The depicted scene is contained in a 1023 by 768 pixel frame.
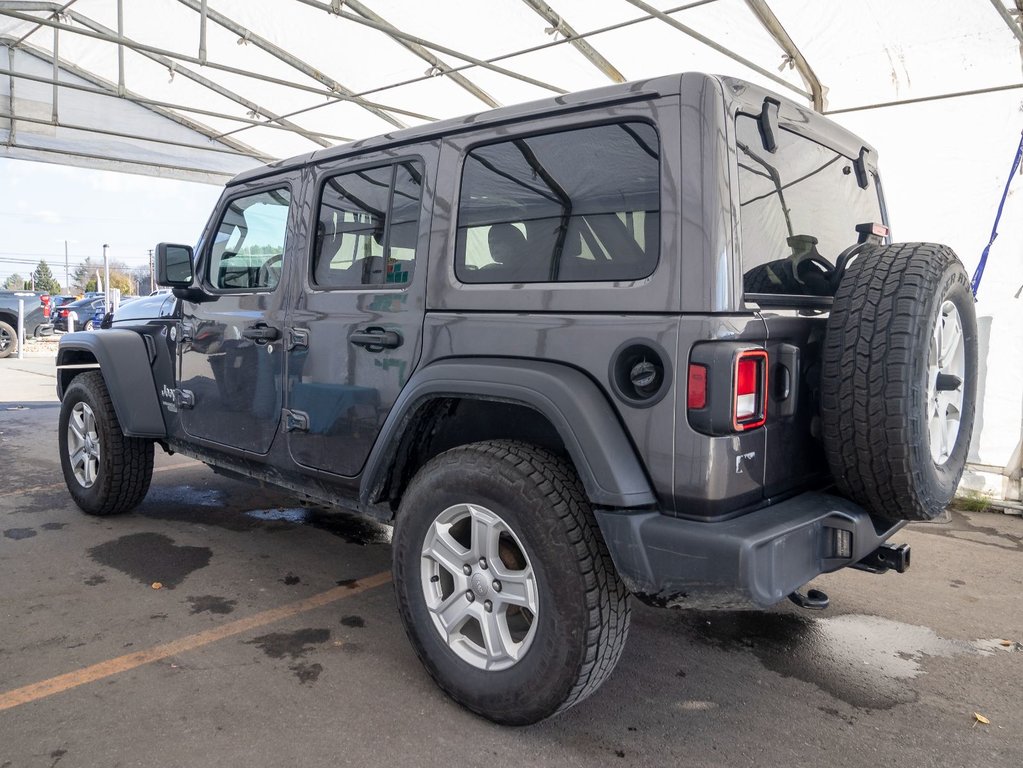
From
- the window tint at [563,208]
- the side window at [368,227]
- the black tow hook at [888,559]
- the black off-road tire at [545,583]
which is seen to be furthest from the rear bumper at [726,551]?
the side window at [368,227]

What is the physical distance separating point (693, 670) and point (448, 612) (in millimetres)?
989

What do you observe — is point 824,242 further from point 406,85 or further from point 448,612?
point 406,85

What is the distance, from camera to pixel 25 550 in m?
3.99

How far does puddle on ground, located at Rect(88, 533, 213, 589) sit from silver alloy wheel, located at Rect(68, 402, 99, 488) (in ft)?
1.83

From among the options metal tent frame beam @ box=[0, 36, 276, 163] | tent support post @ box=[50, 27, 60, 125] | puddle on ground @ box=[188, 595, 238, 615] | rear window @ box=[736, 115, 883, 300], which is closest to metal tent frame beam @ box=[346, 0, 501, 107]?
metal tent frame beam @ box=[0, 36, 276, 163]

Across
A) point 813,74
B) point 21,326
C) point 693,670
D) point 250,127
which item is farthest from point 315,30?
point 21,326

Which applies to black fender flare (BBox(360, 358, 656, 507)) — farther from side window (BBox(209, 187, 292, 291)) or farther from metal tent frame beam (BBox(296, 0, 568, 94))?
metal tent frame beam (BBox(296, 0, 568, 94))

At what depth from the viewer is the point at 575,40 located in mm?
7488

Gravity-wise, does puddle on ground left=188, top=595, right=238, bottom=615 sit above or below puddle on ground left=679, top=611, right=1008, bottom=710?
below

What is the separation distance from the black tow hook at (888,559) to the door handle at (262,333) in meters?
2.39

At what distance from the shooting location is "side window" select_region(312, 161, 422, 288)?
287cm

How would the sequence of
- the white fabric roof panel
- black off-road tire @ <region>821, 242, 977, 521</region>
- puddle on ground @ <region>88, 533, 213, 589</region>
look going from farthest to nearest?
the white fabric roof panel, puddle on ground @ <region>88, 533, 213, 589</region>, black off-road tire @ <region>821, 242, 977, 521</region>

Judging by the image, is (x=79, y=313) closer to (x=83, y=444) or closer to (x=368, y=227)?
(x=83, y=444)

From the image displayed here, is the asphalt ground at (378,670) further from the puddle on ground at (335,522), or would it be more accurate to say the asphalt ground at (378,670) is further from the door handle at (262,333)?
the door handle at (262,333)
